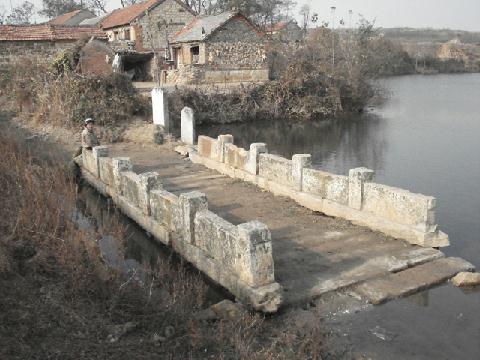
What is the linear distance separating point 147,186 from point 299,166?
10.6ft

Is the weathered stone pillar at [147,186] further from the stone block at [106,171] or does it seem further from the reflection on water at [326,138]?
the reflection on water at [326,138]

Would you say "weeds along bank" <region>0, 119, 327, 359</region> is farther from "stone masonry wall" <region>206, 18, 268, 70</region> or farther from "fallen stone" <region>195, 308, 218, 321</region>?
"stone masonry wall" <region>206, 18, 268, 70</region>

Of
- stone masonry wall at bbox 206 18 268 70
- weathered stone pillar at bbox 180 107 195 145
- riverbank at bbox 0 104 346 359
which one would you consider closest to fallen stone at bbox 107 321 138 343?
riverbank at bbox 0 104 346 359

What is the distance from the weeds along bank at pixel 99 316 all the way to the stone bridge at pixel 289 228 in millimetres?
656

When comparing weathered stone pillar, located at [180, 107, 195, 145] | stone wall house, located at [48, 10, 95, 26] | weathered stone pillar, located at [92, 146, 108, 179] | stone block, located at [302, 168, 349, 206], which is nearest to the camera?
stone block, located at [302, 168, 349, 206]

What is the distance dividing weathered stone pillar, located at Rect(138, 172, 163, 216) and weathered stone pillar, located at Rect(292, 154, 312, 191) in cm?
293

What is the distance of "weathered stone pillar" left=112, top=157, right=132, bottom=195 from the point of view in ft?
36.0

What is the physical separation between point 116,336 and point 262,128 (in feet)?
74.4

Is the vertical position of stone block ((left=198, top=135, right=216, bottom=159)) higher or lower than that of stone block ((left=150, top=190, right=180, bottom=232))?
higher

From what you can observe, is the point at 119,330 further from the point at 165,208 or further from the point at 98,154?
the point at 98,154

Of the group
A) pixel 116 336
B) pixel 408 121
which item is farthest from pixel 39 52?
pixel 116 336

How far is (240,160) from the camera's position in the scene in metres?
12.4

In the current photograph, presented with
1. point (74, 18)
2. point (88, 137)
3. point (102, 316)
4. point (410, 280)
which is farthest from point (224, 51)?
point (102, 316)

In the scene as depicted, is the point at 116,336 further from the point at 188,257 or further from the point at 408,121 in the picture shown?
the point at 408,121
